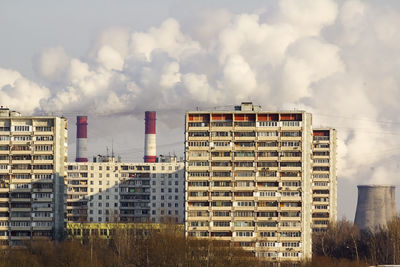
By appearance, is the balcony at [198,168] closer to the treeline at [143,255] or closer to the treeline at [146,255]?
the treeline at [146,255]

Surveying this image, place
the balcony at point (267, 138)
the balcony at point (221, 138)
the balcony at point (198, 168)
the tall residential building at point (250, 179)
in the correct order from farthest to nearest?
the balcony at point (198, 168) → the balcony at point (221, 138) → the balcony at point (267, 138) → the tall residential building at point (250, 179)

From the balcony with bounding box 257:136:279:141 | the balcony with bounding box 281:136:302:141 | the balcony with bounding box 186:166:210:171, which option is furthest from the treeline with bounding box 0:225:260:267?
the balcony with bounding box 281:136:302:141

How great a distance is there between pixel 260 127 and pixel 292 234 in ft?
72.3

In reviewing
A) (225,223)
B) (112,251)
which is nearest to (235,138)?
(225,223)

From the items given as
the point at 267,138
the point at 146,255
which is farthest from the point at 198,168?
the point at 146,255

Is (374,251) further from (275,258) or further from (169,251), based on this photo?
(169,251)

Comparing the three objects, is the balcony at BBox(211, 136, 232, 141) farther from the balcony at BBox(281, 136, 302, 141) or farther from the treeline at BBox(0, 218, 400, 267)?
the treeline at BBox(0, 218, 400, 267)

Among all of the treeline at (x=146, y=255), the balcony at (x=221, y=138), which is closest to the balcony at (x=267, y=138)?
the balcony at (x=221, y=138)

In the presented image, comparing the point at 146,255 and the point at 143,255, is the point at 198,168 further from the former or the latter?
the point at 146,255

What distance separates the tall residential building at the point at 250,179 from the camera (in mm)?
183250

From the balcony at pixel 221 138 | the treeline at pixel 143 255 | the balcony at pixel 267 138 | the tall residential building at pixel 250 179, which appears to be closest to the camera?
the treeline at pixel 143 255

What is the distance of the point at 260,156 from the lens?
18462 centimetres

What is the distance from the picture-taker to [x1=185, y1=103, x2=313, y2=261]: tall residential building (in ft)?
601

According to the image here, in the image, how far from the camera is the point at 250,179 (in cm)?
18462
